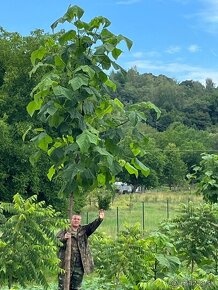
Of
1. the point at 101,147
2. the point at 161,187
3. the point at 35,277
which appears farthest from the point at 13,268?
the point at 161,187

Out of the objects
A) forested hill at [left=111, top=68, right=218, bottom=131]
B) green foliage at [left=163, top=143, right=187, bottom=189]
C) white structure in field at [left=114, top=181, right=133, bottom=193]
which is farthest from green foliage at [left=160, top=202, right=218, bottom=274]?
forested hill at [left=111, top=68, right=218, bottom=131]

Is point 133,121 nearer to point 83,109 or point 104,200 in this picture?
point 83,109

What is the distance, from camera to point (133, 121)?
444cm

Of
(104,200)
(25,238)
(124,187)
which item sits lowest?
(25,238)

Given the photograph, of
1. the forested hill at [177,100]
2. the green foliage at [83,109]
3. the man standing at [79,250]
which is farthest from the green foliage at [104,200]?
the forested hill at [177,100]

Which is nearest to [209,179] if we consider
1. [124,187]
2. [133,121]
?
[133,121]

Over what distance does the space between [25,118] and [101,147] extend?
24.3 m

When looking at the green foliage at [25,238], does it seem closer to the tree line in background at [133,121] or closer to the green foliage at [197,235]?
the tree line in background at [133,121]

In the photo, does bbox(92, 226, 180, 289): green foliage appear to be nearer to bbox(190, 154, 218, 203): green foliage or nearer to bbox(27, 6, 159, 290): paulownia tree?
bbox(27, 6, 159, 290): paulownia tree

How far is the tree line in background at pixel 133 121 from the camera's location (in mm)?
27469

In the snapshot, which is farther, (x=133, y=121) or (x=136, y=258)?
(x=136, y=258)

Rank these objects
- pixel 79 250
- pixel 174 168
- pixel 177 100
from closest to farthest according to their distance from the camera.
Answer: pixel 79 250 → pixel 174 168 → pixel 177 100

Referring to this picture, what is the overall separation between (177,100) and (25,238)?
363 ft

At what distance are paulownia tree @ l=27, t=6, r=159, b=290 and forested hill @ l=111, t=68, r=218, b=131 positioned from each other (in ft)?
286
